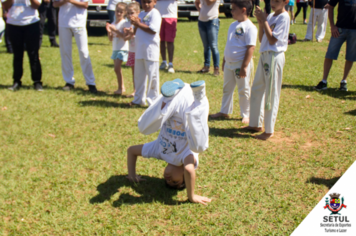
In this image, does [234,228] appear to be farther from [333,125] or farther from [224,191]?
[333,125]

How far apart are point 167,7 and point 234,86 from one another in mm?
3620

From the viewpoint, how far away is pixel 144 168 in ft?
13.1

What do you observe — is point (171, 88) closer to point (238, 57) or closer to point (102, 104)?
point (238, 57)

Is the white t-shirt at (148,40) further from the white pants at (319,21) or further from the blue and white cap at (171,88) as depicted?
the white pants at (319,21)

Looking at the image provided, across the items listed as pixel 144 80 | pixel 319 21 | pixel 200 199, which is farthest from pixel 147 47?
pixel 319 21

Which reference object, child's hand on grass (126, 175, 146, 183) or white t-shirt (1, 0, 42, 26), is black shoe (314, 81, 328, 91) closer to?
child's hand on grass (126, 175, 146, 183)

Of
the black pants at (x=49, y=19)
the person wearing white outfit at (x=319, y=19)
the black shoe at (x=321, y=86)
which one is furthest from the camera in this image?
the person wearing white outfit at (x=319, y=19)

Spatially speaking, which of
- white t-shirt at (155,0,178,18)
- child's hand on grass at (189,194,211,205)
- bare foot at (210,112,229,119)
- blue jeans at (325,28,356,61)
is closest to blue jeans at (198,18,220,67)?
white t-shirt at (155,0,178,18)

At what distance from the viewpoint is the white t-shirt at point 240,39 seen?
482 cm

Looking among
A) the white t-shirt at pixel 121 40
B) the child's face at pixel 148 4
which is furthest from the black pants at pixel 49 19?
the child's face at pixel 148 4

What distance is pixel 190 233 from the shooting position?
292cm

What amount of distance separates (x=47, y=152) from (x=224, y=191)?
2362 millimetres

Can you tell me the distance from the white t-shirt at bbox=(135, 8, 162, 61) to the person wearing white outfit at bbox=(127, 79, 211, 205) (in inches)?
99.2

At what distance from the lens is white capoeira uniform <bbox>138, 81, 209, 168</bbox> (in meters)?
2.96
